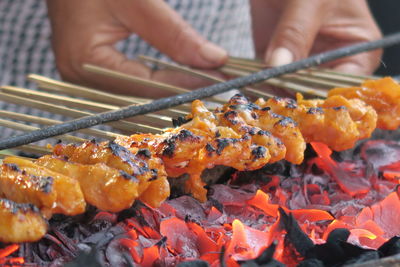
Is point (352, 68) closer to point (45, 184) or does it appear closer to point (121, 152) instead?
point (121, 152)

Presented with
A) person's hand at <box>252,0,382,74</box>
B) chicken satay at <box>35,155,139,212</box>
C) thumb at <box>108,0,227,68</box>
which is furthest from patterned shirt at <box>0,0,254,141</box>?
chicken satay at <box>35,155,139,212</box>

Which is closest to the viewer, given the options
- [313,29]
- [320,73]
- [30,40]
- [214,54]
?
[320,73]

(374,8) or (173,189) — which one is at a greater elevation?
(374,8)

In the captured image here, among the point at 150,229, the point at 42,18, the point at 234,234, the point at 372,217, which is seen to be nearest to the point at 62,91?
the point at 150,229

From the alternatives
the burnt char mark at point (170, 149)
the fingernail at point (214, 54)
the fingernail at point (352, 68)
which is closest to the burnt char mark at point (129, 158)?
the burnt char mark at point (170, 149)

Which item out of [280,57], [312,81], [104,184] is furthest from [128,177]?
[280,57]

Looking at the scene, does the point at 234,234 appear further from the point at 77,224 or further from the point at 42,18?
the point at 42,18

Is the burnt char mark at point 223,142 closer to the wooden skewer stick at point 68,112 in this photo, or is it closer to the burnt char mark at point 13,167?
the wooden skewer stick at point 68,112

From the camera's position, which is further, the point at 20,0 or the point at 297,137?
the point at 20,0
